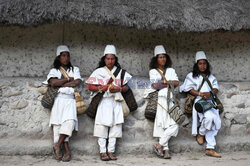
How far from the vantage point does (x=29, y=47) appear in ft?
16.3

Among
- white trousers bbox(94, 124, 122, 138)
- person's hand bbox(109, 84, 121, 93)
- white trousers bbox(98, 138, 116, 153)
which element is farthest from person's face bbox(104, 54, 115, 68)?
white trousers bbox(98, 138, 116, 153)

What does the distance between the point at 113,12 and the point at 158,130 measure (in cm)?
180

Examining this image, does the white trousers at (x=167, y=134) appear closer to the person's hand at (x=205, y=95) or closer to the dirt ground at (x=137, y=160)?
the dirt ground at (x=137, y=160)

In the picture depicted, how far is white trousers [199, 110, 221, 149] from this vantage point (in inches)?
183

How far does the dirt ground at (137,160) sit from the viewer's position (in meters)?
4.02

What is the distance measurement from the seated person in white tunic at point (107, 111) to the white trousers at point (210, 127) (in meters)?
1.21

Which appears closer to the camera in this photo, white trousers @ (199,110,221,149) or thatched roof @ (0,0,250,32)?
thatched roof @ (0,0,250,32)

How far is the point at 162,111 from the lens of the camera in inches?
180

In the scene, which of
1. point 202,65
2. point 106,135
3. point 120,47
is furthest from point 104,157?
point 202,65

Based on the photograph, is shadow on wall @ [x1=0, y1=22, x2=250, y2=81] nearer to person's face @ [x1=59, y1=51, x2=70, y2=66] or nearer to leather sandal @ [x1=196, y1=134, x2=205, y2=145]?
person's face @ [x1=59, y1=51, x2=70, y2=66]

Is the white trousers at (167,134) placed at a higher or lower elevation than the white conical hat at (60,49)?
lower

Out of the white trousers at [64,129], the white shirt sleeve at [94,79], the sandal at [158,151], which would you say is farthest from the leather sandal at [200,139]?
the white trousers at [64,129]

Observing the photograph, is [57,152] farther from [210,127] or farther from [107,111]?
[210,127]

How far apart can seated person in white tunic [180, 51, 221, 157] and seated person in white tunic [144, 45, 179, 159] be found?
0.38m
